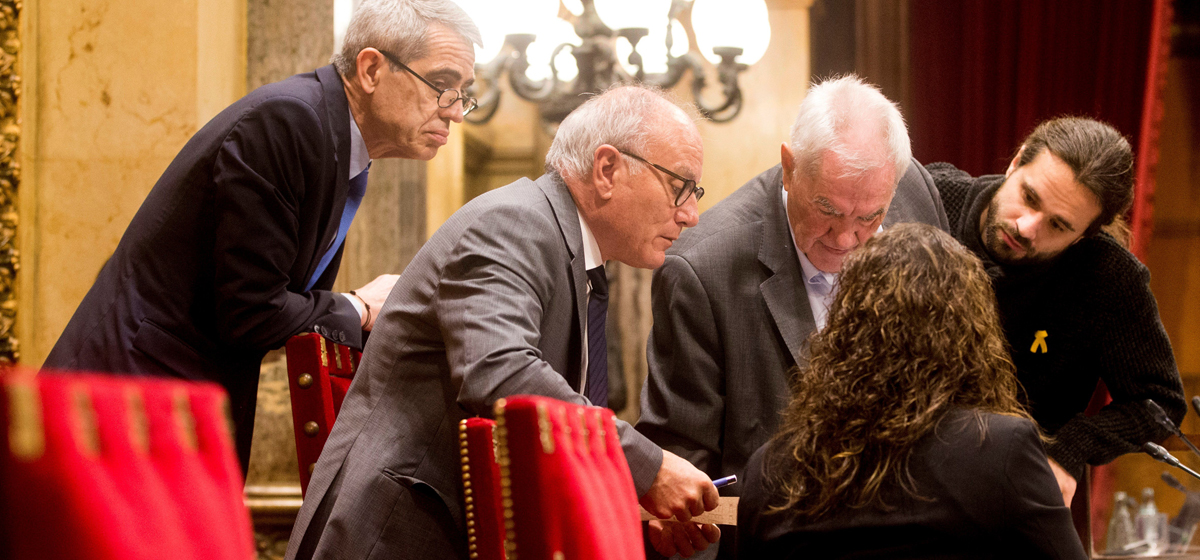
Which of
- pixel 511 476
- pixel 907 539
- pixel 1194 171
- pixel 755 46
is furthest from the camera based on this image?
pixel 1194 171

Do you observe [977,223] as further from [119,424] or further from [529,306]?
[119,424]

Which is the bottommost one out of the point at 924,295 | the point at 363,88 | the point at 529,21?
the point at 924,295

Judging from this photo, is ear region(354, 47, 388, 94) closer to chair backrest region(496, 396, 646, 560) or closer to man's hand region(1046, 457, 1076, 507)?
chair backrest region(496, 396, 646, 560)

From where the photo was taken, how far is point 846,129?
1936 mm

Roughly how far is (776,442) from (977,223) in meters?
1.09

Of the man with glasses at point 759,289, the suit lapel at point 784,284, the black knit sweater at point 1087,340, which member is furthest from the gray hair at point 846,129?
the black knit sweater at point 1087,340

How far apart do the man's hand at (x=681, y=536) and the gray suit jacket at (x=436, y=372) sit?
0.31 m

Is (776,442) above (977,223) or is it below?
below

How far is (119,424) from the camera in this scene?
608 mm

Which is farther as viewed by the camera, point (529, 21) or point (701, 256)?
point (529, 21)

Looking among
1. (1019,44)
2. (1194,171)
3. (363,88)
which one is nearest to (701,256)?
(363,88)

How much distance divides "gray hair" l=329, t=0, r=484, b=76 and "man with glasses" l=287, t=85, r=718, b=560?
1.38ft

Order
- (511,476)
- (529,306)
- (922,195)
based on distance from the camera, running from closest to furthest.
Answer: (511,476) → (529,306) → (922,195)

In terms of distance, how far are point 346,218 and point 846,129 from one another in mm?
1060
